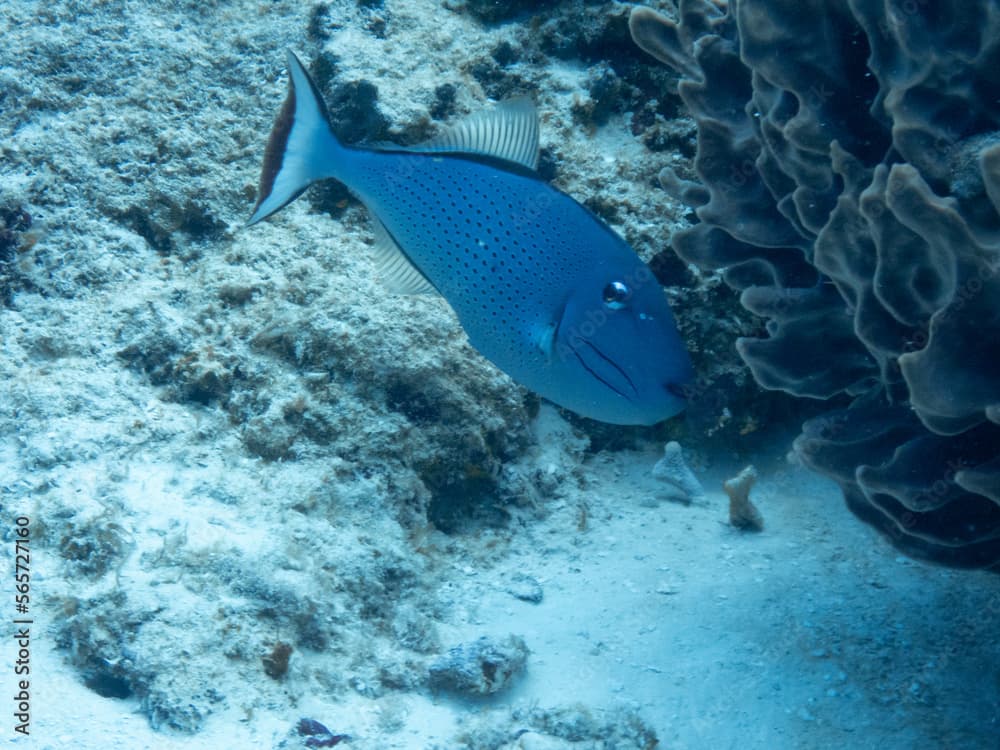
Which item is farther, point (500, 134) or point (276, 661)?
point (276, 661)

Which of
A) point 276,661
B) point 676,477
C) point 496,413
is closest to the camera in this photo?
point 276,661

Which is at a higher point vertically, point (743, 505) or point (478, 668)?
point (743, 505)

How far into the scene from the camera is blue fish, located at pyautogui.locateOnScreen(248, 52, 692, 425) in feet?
6.12

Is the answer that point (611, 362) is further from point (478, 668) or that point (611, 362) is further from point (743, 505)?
point (743, 505)

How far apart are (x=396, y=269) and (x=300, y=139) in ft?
1.68

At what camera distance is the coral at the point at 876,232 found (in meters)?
2.04

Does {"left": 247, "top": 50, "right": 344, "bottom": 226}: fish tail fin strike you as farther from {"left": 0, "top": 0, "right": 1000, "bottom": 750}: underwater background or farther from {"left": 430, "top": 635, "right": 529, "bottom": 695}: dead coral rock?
{"left": 430, "top": 635, "right": 529, "bottom": 695}: dead coral rock

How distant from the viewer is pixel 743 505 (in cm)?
342

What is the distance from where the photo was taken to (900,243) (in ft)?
7.04

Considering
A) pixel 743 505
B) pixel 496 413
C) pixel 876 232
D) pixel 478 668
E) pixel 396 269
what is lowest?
pixel 478 668

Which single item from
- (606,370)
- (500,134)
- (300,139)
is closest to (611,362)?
(606,370)

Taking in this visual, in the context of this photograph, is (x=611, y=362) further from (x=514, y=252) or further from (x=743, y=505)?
(x=743, y=505)

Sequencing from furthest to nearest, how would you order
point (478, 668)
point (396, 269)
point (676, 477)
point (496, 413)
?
point (676, 477)
point (496, 413)
point (478, 668)
point (396, 269)

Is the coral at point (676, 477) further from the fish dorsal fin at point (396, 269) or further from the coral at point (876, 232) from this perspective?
the fish dorsal fin at point (396, 269)
